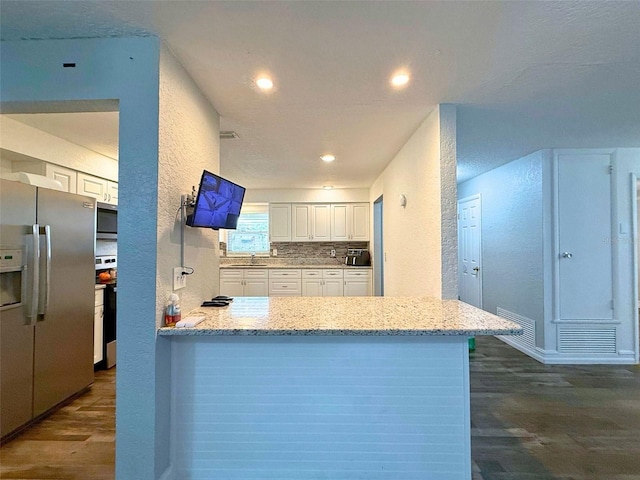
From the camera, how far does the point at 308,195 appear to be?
5758mm

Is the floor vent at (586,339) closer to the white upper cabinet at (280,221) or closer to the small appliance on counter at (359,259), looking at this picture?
the small appliance on counter at (359,259)

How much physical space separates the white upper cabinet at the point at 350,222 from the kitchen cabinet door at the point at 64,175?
152 inches

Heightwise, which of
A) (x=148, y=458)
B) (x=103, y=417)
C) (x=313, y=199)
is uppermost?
(x=313, y=199)

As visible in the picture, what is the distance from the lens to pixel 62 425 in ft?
7.18

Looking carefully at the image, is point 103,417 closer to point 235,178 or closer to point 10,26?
point 10,26

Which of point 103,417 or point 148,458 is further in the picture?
point 103,417

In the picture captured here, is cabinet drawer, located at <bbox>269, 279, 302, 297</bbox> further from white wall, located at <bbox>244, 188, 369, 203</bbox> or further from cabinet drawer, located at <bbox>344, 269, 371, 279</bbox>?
white wall, located at <bbox>244, 188, 369, 203</bbox>

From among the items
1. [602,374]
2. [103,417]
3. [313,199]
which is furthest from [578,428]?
[313,199]

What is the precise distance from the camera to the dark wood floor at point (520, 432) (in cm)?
176

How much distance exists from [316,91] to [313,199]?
12.4 ft

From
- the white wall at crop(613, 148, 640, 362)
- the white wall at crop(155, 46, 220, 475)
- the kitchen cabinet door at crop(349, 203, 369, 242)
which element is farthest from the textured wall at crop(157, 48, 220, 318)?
the white wall at crop(613, 148, 640, 362)

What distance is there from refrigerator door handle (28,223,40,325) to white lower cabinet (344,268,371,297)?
13.6 ft

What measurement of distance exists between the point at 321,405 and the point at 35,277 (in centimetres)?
217

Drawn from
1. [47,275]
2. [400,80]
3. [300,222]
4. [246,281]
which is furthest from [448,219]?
[246,281]
